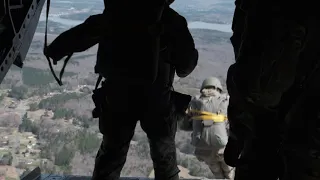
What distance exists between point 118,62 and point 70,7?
409cm

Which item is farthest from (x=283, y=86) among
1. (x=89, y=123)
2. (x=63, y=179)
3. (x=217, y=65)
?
(x=89, y=123)

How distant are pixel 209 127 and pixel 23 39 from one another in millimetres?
1720

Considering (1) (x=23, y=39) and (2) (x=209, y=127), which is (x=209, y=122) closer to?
(2) (x=209, y=127)

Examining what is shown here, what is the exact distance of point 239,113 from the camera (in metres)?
1.99

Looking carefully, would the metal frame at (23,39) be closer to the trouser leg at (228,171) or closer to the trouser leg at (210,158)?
the trouser leg at (210,158)

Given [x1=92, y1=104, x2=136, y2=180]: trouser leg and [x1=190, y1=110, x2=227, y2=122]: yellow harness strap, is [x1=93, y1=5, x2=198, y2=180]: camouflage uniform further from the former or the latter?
[x1=190, y1=110, x2=227, y2=122]: yellow harness strap

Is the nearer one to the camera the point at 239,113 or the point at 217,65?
the point at 239,113

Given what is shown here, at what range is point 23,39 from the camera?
9.80 feet

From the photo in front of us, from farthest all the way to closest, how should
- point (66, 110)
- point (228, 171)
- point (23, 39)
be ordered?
point (66, 110) < point (228, 171) < point (23, 39)

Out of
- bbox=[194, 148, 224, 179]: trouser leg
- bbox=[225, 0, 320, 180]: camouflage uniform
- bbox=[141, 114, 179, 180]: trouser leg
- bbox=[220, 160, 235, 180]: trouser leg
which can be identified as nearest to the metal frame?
bbox=[141, 114, 179, 180]: trouser leg

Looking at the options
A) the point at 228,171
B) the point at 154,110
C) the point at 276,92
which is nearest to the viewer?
the point at 276,92

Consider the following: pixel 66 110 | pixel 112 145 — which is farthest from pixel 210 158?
pixel 66 110

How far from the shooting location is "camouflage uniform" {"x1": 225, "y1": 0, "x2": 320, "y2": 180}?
1773 mm

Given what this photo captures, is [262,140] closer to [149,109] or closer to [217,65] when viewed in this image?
[149,109]
